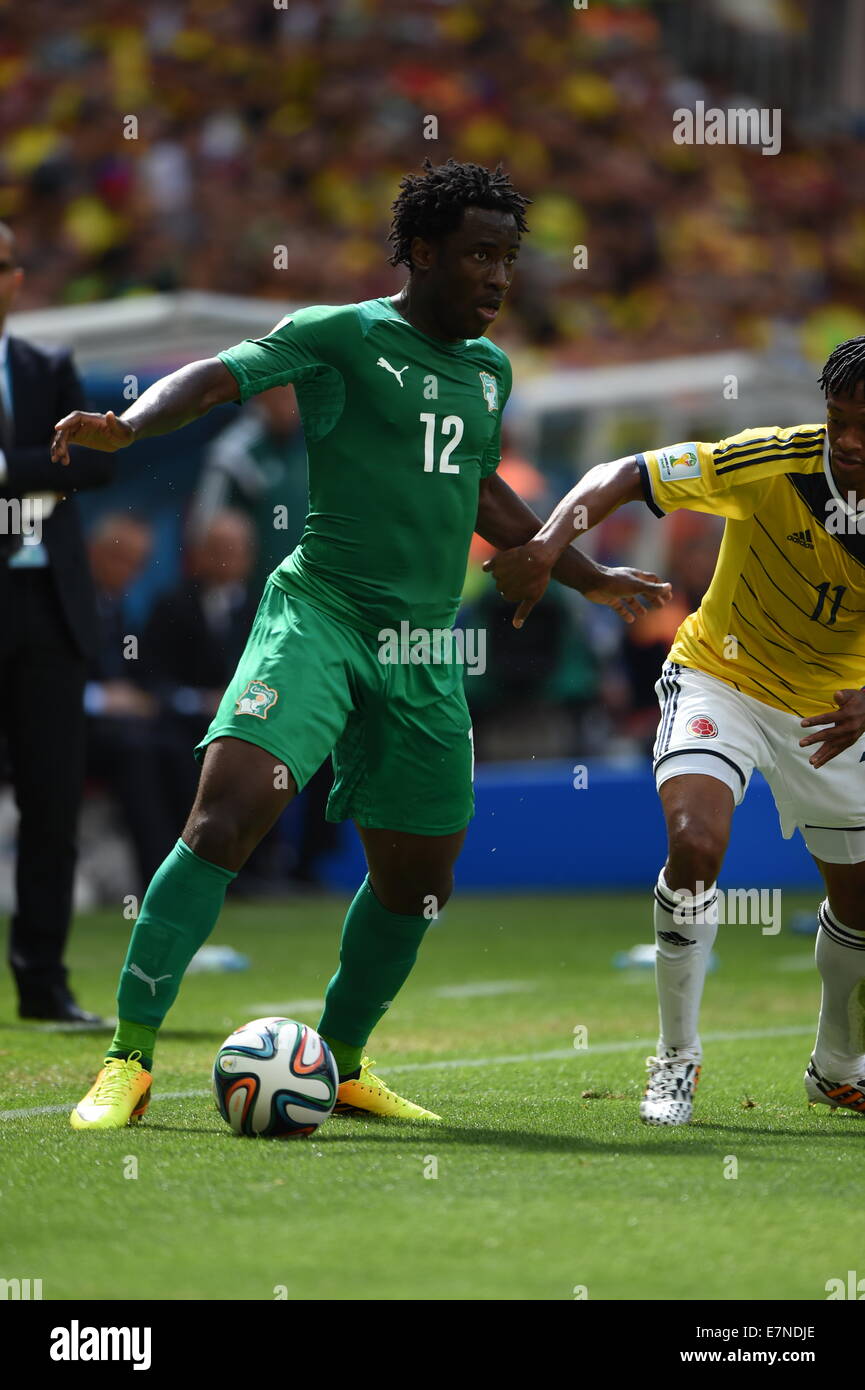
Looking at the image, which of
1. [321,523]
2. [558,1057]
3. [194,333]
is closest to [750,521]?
[321,523]

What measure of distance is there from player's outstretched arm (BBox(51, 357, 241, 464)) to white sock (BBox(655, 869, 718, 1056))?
1.66 metres

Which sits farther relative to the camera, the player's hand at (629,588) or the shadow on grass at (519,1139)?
the player's hand at (629,588)

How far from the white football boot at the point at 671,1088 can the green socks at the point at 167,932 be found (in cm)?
121

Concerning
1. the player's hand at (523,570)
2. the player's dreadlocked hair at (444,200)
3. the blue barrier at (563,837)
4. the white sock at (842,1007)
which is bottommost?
the white sock at (842,1007)

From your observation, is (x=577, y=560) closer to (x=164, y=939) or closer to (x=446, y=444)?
(x=446, y=444)

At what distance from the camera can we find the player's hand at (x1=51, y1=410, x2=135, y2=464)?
159 inches

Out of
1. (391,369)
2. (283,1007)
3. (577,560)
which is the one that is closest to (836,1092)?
(577,560)

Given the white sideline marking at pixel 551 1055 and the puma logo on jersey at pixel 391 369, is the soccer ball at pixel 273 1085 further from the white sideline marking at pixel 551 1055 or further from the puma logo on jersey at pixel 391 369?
the puma logo on jersey at pixel 391 369

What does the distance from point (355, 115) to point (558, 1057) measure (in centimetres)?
1474

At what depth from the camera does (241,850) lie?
171 inches

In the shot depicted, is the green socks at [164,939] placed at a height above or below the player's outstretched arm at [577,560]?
below

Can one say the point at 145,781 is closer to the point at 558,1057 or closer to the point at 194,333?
the point at 194,333

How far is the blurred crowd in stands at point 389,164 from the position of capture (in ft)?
57.8

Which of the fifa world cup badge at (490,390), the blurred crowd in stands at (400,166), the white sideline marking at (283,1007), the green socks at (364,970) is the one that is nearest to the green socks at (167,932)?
the green socks at (364,970)
